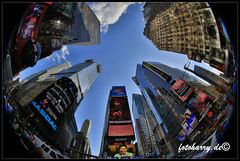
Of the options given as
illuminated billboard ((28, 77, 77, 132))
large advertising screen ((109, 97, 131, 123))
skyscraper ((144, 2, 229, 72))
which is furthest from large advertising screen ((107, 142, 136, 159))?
skyscraper ((144, 2, 229, 72))

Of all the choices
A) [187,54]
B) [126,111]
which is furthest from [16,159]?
[126,111]

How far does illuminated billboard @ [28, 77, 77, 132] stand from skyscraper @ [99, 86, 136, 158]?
36.0 feet

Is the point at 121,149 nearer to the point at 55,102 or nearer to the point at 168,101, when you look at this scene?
the point at 55,102

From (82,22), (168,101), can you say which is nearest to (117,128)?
(82,22)

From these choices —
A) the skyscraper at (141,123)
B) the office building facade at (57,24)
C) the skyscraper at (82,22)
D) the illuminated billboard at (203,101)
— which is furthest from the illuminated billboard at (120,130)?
the skyscraper at (141,123)

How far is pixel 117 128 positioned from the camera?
2962 cm

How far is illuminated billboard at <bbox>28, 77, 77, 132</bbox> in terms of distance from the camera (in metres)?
33.3

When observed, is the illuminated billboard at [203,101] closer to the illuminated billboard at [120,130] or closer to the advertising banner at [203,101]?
the advertising banner at [203,101]

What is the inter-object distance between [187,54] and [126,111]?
24.9 metres

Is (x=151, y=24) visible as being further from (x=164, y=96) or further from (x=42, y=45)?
(x=164, y=96)

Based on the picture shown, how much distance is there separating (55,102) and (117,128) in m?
19.2

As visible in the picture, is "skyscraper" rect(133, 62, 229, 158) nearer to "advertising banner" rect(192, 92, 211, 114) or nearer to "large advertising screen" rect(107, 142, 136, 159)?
"advertising banner" rect(192, 92, 211, 114)

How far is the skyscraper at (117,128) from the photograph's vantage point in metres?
26.1

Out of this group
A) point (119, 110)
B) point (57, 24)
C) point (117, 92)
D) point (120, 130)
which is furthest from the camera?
point (117, 92)
